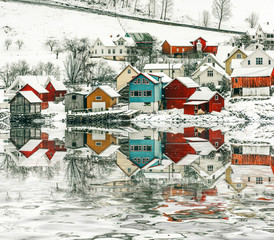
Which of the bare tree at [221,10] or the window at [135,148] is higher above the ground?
the bare tree at [221,10]

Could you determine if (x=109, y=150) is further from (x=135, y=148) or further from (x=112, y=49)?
(x=112, y=49)

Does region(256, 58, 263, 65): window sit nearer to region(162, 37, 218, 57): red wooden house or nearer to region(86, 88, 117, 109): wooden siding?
region(86, 88, 117, 109): wooden siding

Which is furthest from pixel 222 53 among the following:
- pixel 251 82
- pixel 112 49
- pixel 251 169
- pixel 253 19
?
pixel 253 19

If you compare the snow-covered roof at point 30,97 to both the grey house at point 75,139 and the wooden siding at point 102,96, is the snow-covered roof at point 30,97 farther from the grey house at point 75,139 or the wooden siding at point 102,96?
the grey house at point 75,139

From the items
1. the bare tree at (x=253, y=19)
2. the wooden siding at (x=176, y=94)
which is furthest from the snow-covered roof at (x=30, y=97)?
the bare tree at (x=253, y=19)

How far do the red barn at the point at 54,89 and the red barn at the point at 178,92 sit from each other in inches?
523

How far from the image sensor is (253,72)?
5709cm

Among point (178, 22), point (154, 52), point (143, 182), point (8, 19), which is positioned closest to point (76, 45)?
point (154, 52)

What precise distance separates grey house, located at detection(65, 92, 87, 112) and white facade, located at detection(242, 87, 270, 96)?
54.0ft

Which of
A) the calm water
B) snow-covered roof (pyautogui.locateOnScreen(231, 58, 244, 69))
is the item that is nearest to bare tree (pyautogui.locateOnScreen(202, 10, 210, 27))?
snow-covered roof (pyautogui.locateOnScreen(231, 58, 244, 69))

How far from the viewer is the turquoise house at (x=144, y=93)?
2148 inches

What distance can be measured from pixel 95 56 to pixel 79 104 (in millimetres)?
32996

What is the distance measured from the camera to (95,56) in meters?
87.1

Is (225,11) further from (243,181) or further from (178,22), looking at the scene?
(243,181)
